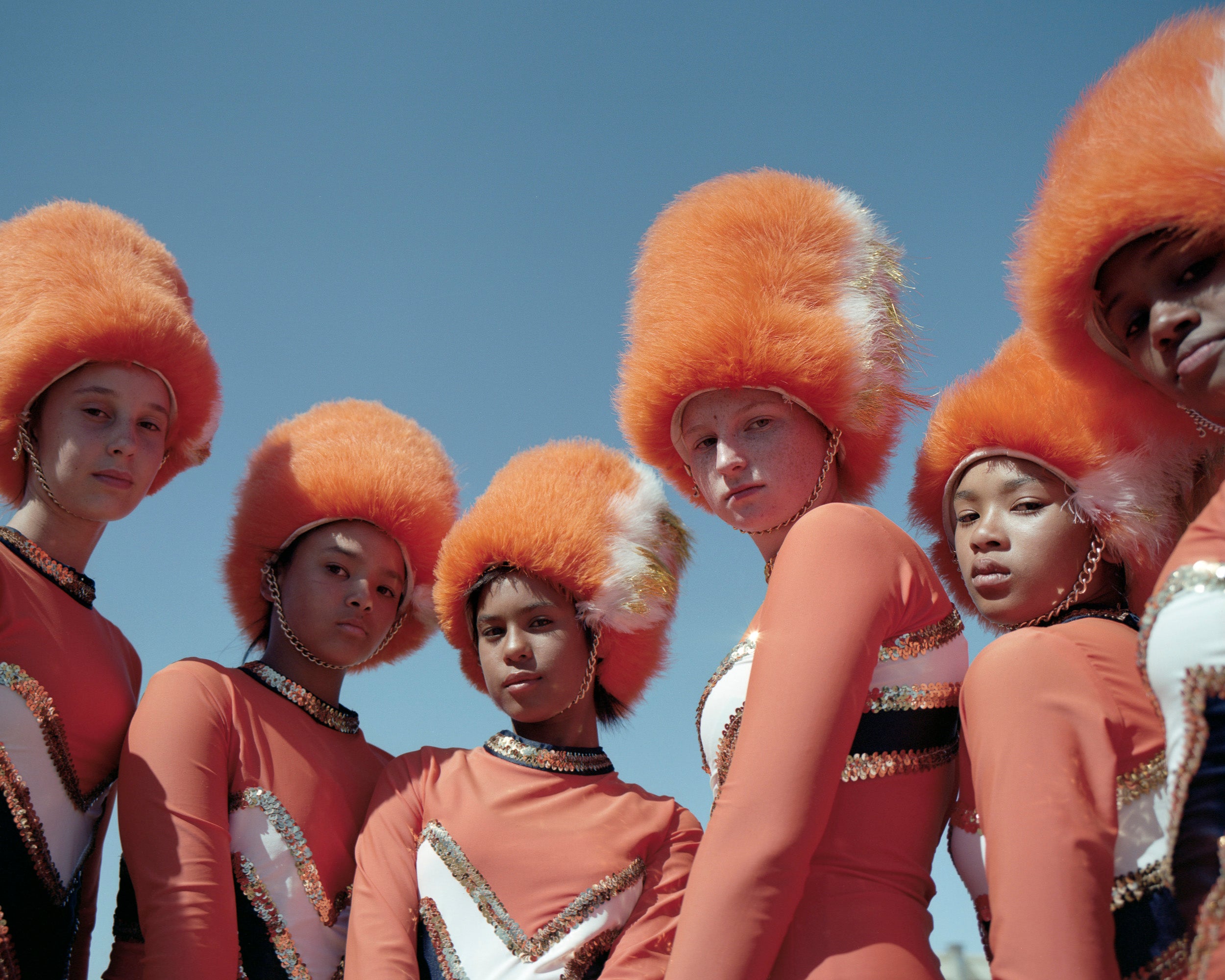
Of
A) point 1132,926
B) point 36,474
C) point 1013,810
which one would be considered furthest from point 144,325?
point 1132,926

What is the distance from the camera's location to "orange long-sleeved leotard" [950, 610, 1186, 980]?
2117 millimetres

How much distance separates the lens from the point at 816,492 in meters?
3.20

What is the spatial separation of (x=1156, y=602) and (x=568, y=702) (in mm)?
2228

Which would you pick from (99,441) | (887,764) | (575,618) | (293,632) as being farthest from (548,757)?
(99,441)

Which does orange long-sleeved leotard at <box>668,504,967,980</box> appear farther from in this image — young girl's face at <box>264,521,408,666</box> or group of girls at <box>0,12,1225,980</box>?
young girl's face at <box>264,521,408,666</box>

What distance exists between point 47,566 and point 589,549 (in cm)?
183

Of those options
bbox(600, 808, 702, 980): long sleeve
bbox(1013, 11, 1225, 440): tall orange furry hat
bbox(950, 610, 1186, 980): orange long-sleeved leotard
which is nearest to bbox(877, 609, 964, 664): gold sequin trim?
bbox(950, 610, 1186, 980): orange long-sleeved leotard

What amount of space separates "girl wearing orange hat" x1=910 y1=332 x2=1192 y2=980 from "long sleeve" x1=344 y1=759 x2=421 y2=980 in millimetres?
1635

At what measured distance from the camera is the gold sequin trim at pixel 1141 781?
2285mm

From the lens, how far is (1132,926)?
2.20 m

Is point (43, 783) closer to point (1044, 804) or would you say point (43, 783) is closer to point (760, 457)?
point (760, 457)

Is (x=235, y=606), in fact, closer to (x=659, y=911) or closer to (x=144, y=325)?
(x=144, y=325)

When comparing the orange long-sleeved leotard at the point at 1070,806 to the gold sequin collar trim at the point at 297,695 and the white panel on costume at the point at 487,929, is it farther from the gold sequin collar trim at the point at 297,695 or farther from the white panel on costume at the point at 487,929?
the gold sequin collar trim at the point at 297,695

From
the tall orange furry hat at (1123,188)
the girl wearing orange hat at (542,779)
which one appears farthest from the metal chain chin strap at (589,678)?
the tall orange furry hat at (1123,188)
